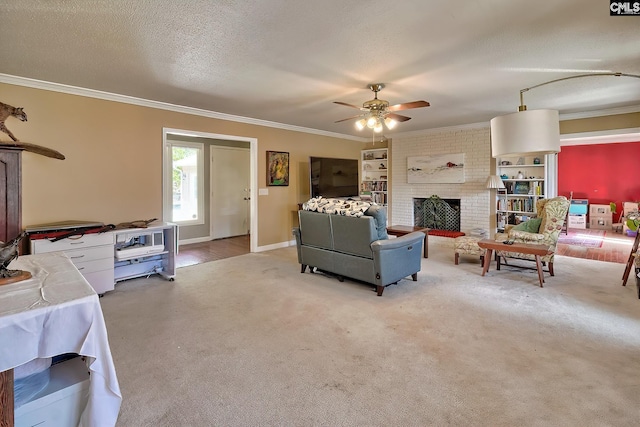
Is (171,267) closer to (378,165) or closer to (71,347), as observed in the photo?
(71,347)

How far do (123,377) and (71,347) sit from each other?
89 centimetres

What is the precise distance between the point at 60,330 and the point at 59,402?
38 cm

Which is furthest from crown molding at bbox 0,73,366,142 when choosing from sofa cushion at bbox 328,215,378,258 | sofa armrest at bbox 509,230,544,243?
sofa armrest at bbox 509,230,544,243

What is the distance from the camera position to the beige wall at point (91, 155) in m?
3.51

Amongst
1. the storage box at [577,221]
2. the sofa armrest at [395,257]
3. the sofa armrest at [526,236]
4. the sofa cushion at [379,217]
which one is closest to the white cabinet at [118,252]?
the sofa cushion at [379,217]

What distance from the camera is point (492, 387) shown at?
1904 millimetres

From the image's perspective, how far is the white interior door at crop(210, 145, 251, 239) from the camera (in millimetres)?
6816

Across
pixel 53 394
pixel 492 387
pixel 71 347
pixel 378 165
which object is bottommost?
pixel 492 387

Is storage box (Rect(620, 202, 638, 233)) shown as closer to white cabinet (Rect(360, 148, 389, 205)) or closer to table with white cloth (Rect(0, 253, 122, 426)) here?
white cabinet (Rect(360, 148, 389, 205))

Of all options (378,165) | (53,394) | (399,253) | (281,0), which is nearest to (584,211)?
(378,165)

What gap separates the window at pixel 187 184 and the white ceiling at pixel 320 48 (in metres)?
2.32

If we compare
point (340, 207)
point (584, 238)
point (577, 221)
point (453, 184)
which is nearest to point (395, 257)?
point (340, 207)

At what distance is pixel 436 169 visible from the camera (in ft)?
22.0

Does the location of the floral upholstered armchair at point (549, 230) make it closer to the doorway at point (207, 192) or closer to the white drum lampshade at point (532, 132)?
the white drum lampshade at point (532, 132)
